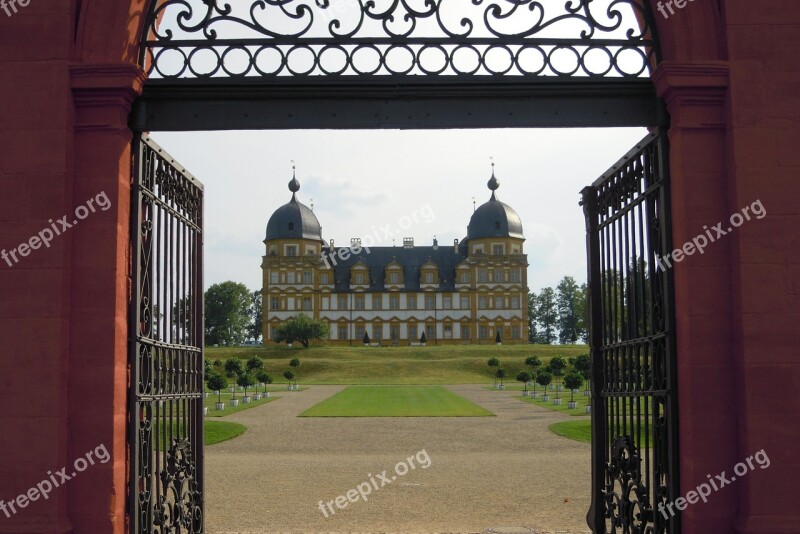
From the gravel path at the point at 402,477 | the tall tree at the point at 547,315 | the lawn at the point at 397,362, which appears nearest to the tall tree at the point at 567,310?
the tall tree at the point at 547,315

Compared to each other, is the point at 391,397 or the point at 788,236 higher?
the point at 788,236

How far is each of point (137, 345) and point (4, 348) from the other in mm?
686

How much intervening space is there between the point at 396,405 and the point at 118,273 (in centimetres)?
2301

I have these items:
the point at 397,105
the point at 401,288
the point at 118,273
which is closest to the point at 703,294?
the point at 397,105

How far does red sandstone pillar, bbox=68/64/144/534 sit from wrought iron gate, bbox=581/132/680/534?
9.47 ft

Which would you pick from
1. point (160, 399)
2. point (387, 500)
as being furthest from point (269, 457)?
point (160, 399)

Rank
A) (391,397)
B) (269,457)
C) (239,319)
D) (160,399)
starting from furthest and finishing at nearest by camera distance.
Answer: (239,319), (391,397), (269,457), (160,399)

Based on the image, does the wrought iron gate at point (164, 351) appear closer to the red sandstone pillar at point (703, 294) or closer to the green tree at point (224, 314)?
the red sandstone pillar at point (703, 294)

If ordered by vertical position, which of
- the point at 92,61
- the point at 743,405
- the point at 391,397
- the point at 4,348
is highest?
the point at 92,61

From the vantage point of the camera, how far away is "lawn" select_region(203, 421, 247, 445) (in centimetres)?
1792

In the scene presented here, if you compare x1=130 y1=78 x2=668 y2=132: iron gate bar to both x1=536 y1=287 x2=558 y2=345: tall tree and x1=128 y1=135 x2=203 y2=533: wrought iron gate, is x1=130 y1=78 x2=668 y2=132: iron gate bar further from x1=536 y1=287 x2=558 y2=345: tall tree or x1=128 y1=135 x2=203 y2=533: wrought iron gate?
x1=536 y1=287 x2=558 y2=345: tall tree

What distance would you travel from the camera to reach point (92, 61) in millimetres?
4934

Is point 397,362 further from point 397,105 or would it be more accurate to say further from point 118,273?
point 118,273

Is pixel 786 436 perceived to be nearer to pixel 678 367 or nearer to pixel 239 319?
pixel 678 367
